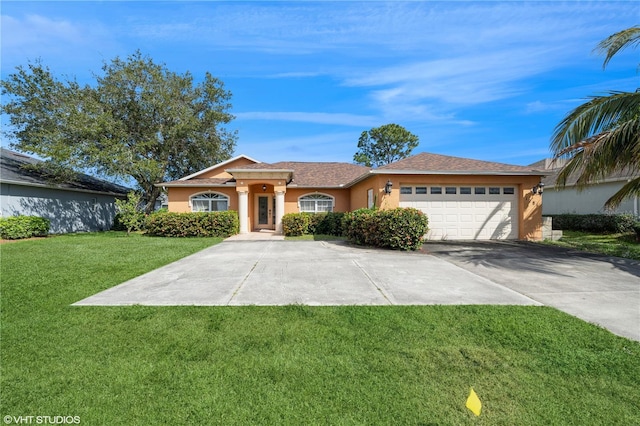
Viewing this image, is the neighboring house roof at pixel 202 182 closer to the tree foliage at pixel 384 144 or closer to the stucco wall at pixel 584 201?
the stucco wall at pixel 584 201

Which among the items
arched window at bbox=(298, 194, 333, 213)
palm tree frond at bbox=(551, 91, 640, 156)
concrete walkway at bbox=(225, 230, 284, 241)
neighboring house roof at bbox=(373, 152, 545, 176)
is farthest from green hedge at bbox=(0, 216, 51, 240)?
palm tree frond at bbox=(551, 91, 640, 156)

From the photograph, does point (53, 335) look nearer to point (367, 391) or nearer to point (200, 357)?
point (200, 357)

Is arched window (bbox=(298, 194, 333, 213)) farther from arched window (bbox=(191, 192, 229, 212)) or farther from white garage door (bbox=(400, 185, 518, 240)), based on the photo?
white garage door (bbox=(400, 185, 518, 240))

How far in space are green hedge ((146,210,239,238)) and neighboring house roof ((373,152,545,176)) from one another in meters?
8.36

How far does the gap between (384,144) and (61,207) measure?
34.7 meters

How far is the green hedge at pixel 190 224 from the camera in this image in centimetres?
1551

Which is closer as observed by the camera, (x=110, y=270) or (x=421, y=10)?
(x=110, y=270)

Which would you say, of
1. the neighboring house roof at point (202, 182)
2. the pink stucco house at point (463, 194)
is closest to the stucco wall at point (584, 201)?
the pink stucco house at point (463, 194)

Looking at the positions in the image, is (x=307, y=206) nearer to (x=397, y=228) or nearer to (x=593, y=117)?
(x=397, y=228)

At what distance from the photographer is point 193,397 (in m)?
2.42

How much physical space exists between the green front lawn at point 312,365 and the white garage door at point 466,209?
30.3 feet

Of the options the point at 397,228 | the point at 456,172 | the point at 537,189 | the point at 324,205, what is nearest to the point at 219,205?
the point at 324,205

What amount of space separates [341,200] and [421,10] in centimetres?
1167

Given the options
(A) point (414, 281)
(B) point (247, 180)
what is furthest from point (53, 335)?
(B) point (247, 180)
